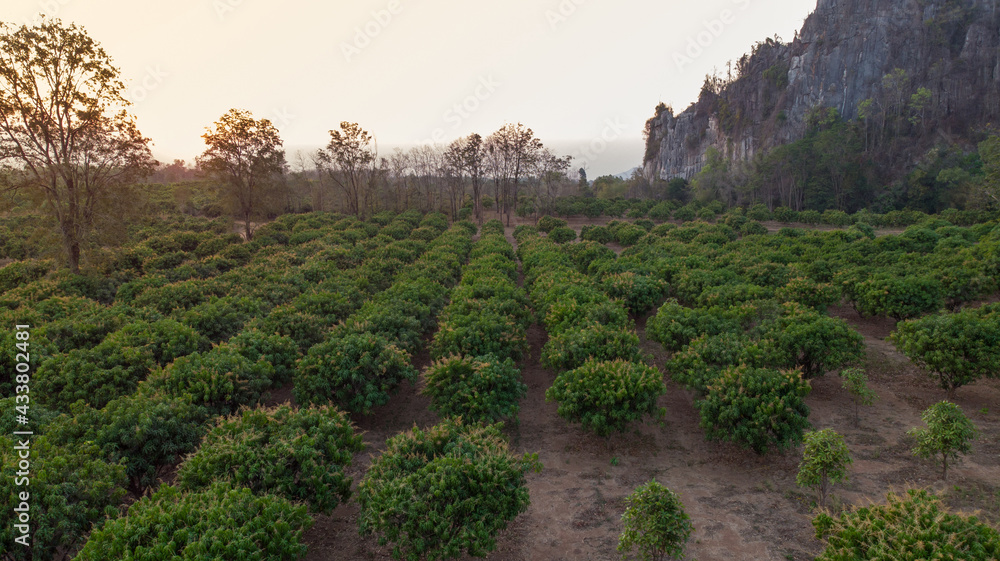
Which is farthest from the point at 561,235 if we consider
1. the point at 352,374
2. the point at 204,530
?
the point at 204,530

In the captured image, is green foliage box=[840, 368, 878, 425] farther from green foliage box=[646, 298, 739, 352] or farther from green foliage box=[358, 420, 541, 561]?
green foliage box=[358, 420, 541, 561]

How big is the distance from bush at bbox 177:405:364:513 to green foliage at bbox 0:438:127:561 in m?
→ 0.91

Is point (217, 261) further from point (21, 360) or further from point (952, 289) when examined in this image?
point (952, 289)

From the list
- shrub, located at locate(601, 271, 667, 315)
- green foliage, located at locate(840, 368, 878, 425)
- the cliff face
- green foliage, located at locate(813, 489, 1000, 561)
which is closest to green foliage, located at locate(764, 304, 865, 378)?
green foliage, located at locate(840, 368, 878, 425)

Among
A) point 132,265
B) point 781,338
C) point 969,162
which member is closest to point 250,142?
point 132,265

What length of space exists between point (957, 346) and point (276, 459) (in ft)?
47.9

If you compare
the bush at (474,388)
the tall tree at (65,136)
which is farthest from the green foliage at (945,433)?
the tall tree at (65,136)

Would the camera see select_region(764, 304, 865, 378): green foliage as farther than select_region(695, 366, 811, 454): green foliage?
Yes

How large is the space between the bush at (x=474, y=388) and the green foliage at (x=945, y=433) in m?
7.75

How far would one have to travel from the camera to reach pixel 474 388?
9.20 metres

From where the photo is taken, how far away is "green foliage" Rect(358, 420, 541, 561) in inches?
228

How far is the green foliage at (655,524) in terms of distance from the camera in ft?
18.8

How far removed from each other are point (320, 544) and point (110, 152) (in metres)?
24.6

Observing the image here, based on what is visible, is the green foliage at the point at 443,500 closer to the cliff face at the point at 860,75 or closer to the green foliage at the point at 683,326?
the green foliage at the point at 683,326
